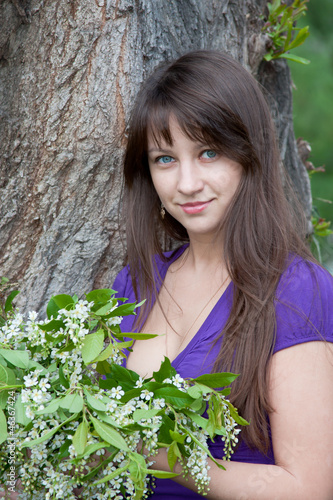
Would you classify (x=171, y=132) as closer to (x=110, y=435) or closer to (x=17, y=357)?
(x=17, y=357)

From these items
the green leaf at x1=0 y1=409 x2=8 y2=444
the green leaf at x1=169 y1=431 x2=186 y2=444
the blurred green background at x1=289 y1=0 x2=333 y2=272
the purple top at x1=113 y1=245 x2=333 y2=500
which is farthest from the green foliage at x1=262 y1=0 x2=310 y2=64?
the blurred green background at x1=289 y1=0 x2=333 y2=272

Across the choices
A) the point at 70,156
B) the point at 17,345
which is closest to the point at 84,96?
the point at 70,156

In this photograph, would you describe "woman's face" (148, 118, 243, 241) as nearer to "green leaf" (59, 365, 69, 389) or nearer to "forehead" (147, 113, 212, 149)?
"forehead" (147, 113, 212, 149)

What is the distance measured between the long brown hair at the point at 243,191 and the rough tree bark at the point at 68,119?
0.22 meters

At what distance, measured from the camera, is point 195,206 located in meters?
2.04

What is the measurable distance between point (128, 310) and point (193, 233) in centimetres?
75

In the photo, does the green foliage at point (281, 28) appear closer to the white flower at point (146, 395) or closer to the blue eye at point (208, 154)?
the blue eye at point (208, 154)

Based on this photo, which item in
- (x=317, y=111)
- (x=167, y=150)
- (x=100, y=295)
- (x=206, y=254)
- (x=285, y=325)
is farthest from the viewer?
(x=317, y=111)

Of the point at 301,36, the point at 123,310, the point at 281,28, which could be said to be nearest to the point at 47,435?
the point at 123,310

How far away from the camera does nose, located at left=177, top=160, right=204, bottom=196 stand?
1.97 m

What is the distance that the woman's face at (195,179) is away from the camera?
77.8 inches

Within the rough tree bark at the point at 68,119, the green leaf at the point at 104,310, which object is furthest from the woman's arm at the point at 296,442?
the rough tree bark at the point at 68,119

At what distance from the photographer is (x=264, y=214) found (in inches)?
78.7

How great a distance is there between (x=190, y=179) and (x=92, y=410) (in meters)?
0.87
